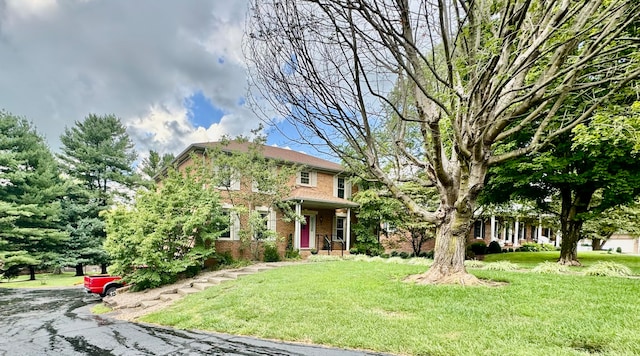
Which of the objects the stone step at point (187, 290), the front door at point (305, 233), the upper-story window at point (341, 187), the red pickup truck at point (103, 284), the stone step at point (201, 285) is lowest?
the red pickup truck at point (103, 284)

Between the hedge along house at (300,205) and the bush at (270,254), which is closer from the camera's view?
the hedge along house at (300,205)

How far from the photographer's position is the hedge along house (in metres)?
16.1

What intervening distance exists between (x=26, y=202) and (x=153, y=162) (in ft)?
36.0

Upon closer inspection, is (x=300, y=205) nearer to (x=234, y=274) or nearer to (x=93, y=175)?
(x=234, y=274)

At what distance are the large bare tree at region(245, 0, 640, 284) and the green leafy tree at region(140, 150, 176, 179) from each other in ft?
85.8

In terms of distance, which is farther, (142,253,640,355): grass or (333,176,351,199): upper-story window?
(333,176,351,199): upper-story window

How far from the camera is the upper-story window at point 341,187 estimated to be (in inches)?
845

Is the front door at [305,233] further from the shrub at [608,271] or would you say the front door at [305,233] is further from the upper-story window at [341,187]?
the shrub at [608,271]

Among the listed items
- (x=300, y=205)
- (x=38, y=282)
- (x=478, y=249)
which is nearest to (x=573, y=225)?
(x=478, y=249)

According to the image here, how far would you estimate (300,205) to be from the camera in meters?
17.7

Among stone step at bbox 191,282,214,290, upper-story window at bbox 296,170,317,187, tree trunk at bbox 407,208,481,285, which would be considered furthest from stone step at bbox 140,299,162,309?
upper-story window at bbox 296,170,317,187

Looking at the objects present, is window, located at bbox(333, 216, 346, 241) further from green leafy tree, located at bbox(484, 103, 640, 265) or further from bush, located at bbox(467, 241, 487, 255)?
green leafy tree, located at bbox(484, 103, 640, 265)

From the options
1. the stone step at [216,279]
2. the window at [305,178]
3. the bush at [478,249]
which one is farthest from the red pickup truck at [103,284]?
the bush at [478,249]

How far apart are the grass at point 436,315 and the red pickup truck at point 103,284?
5.48 meters
